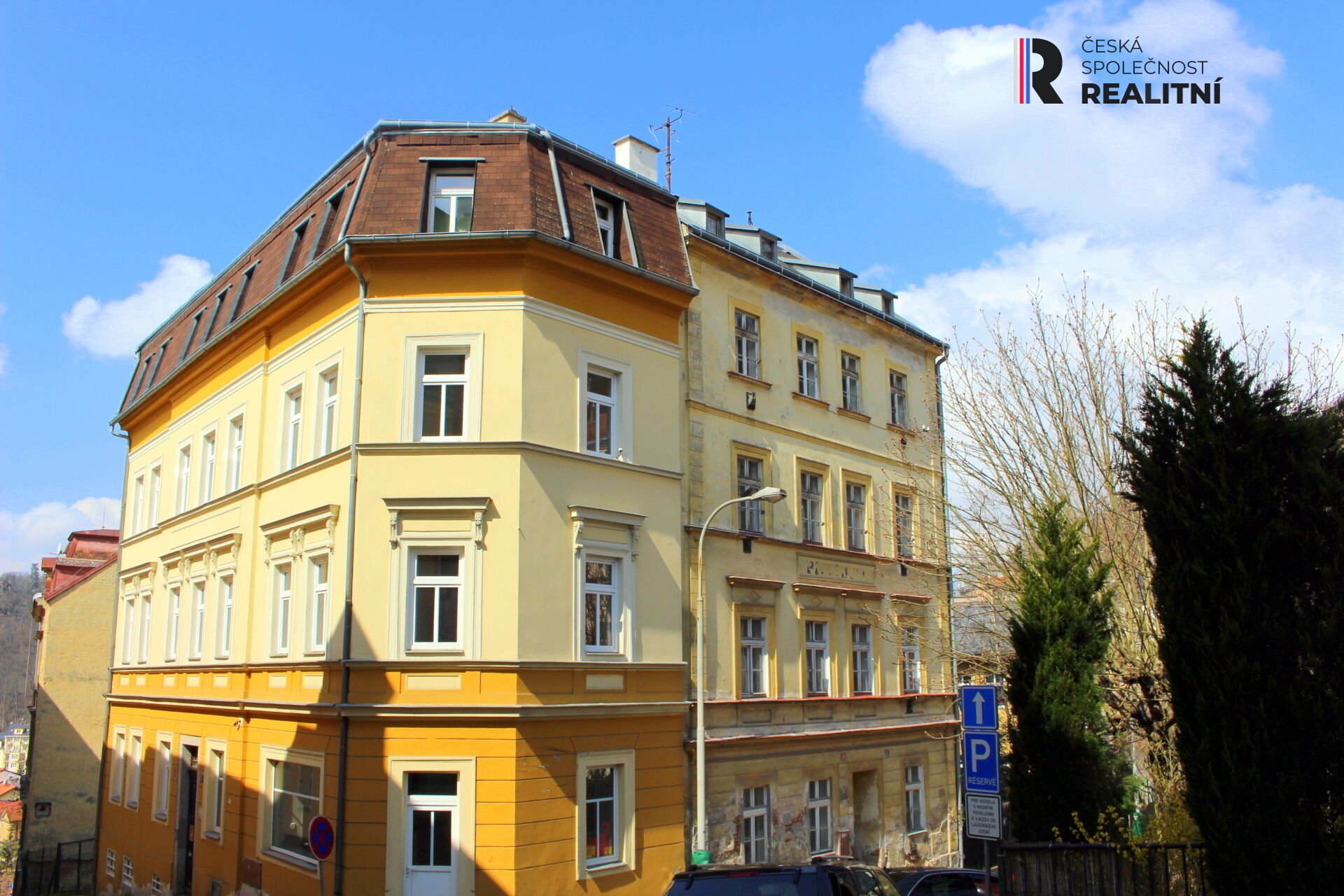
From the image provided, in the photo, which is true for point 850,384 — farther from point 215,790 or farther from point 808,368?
point 215,790

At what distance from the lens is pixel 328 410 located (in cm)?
1894

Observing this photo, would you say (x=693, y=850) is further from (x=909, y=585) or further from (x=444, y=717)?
(x=909, y=585)

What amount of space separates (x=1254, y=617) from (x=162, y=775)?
77.4 feet

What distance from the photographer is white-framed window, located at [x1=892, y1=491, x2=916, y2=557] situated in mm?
26312

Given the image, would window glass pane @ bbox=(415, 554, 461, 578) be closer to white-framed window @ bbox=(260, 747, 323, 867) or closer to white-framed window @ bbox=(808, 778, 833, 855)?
white-framed window @ bbox=(260, 747, 323, 867)

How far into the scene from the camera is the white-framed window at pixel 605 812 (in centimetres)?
1680

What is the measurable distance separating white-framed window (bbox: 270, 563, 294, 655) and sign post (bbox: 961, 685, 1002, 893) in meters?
12.6

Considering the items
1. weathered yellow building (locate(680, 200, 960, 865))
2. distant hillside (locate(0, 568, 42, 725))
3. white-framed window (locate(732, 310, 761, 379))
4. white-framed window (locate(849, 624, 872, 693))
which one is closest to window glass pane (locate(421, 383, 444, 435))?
weathered yellow building (locate(680, 200, 960, 865))

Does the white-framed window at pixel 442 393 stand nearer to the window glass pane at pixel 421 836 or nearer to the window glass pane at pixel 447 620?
the window glass pane at pixel 447 620

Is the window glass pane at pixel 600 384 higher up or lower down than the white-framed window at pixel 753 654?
higher up

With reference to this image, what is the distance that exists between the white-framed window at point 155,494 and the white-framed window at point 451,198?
532 inches

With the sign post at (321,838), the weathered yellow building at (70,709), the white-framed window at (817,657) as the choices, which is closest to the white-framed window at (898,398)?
the white-framed window at (817,657)

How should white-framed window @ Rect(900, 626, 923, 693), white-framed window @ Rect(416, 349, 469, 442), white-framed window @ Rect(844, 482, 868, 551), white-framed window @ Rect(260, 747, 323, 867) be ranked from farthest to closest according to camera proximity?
white-framed window @ Rect(900, 626, 923, 693) < white-framed window @ Rect(844, 482, 868, 551) < white-framed window @ Rect(260, 747, 323, 867) < white-framed window @ Rect(416, 349, 469, 442)

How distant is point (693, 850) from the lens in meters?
18.7
